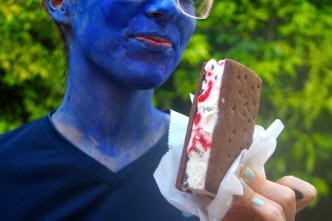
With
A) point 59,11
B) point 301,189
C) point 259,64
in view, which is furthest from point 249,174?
point 259,64

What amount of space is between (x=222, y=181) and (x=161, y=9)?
46 cm

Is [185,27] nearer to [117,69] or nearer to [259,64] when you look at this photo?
[117,69]

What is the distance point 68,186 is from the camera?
5.38ft

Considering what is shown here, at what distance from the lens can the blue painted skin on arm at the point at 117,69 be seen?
1.58 metres

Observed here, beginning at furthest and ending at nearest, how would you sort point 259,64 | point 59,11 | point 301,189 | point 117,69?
point 259,64 < point 59,11 < point 117,69 < point 301,189

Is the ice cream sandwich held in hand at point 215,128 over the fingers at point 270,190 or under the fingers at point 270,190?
over

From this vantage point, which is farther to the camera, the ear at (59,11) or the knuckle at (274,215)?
the ear at (59,11)

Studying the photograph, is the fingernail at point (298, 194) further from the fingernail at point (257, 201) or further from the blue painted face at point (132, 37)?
the blue painted face at point (132, 37)

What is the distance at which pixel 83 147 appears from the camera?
1.72m

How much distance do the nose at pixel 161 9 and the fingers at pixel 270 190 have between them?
1.43 feet

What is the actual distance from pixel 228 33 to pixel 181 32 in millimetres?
1267

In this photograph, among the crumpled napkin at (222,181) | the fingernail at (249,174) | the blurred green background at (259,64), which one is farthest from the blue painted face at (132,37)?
the blurred green background at (259,64)

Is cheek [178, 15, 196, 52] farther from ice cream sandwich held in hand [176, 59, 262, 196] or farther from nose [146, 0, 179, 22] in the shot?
ice cream sandwich held in hand [176, 59, 262, 196]

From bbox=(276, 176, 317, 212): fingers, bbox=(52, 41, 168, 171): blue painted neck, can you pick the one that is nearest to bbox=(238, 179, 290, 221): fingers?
bbox=(276, 176, 317, 212): fingers
